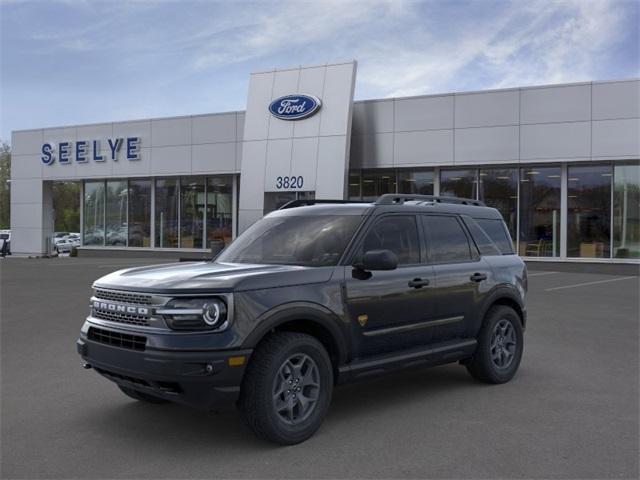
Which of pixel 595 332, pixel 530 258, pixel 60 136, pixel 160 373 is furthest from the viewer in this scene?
pixel 60 136

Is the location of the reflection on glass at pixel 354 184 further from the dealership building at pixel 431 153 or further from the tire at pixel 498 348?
the tire at pixel 498 348

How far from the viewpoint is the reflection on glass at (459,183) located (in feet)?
81.0

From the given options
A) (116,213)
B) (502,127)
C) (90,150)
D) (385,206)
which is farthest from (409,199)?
(116,213)

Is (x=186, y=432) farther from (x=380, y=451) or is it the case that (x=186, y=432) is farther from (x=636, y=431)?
(x=636, y=431)

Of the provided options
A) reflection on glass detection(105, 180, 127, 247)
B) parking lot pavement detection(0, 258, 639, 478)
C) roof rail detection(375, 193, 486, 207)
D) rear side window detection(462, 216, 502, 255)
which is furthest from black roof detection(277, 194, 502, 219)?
reflection on glass detection(105, 180, 127, 247)

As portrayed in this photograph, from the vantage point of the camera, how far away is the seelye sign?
99.0 feet

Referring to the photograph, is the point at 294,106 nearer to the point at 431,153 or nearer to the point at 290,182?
the point at 290,182

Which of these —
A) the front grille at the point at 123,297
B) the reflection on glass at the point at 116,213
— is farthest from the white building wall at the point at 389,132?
the front grille at the point at 123,297

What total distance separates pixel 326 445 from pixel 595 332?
6.88 m

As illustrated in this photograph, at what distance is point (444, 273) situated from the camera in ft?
20.6

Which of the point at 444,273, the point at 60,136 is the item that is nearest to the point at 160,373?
the point at 444,273

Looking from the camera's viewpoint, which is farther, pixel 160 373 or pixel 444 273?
pixel 444 273

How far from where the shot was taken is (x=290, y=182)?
24.6m

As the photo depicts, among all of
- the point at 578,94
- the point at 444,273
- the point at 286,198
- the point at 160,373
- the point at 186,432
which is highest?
the point at 578,94
